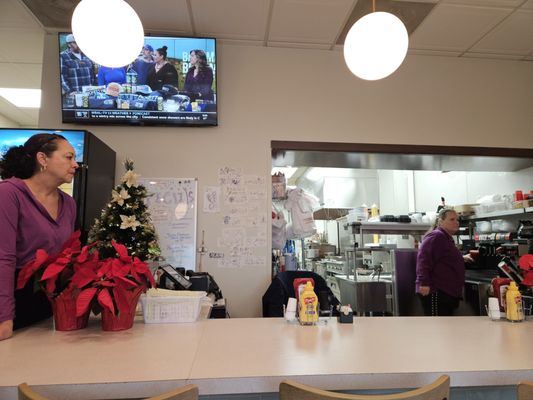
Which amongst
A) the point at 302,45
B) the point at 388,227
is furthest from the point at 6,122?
the point at 388,227

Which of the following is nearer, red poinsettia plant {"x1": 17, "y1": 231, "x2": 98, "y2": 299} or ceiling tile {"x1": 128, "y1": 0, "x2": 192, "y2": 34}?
red poinsettia plant {"x1": 17, "y1": 231, "x2": 98, "y2": 299}

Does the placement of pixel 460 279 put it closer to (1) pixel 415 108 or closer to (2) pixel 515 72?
(1) pixel 415 108

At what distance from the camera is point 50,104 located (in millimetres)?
2887

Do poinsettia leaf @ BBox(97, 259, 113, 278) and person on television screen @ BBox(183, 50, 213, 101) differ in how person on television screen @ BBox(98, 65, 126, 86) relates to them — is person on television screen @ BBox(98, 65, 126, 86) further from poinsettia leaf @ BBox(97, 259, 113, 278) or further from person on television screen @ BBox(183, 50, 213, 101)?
poinsettia leaf @ BBox(97, 259, 113, 278)

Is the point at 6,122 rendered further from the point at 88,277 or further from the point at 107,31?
the point at 88,277

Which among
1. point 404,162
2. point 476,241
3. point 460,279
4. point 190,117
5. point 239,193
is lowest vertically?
point 460,279

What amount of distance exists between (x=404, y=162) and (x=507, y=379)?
111 inches

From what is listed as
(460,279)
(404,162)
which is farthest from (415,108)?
(460,279)

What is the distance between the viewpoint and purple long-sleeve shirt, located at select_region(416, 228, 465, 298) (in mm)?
3225

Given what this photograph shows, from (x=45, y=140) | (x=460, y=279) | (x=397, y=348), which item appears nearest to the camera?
(x=397, y=348)

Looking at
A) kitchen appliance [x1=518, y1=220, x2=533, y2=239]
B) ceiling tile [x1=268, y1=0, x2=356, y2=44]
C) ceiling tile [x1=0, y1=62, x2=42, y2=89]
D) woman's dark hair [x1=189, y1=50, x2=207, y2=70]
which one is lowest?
kitchen appliance [x1=518, y1=220, x2=533, y2=239]

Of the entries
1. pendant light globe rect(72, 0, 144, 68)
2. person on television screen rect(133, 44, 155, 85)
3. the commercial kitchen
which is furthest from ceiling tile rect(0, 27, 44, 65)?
pendant light globe rect(72, 0, 144, 68)

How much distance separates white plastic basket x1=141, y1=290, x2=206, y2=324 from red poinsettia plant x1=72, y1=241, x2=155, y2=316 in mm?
135

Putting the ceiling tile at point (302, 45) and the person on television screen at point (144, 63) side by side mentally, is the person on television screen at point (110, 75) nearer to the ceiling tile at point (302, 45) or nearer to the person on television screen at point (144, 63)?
the person on television screen at point (144, 63)
